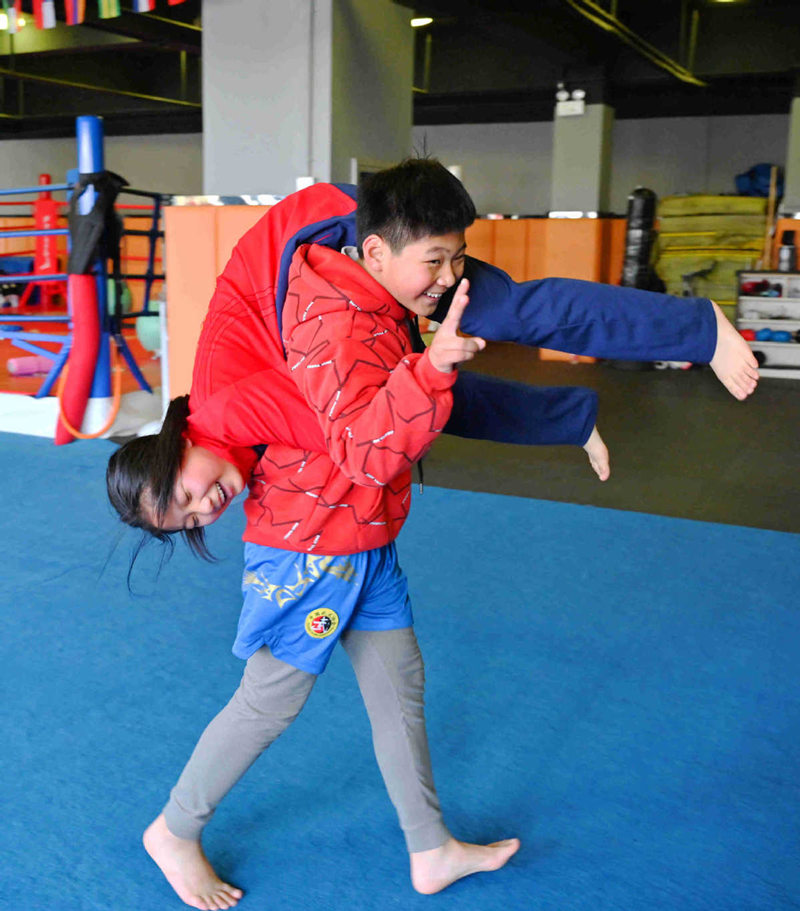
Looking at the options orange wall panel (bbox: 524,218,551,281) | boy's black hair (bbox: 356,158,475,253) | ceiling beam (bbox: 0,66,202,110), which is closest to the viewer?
boy's black hair (bbox: 356,158,475,253)

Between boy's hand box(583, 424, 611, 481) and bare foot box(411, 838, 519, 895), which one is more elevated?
boy's hand box(583, 424, 611, 481)

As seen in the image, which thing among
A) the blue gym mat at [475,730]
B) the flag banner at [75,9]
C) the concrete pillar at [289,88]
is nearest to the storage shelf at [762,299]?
the concrete pillar at [289,88]

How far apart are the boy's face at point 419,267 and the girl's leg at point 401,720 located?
55 centimetres

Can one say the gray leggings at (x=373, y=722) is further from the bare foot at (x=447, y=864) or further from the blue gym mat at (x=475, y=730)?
the blue gym mat at (x=475, y=730)

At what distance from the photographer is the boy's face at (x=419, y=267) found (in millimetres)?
1243

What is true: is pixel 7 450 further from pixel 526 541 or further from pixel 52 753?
pixel 52 753

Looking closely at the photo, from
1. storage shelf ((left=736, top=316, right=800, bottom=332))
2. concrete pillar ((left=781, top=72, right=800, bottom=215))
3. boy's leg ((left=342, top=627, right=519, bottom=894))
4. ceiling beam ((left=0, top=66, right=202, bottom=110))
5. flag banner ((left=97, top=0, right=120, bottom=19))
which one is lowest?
boy's leg ((left=342, top=627, right=519, bottom=894))

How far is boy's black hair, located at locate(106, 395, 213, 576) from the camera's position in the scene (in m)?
1.35

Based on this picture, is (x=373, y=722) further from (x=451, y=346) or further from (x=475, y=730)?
(x=451, y=346)

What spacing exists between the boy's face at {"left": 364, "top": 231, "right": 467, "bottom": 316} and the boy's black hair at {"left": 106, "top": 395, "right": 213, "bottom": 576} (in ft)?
1.27

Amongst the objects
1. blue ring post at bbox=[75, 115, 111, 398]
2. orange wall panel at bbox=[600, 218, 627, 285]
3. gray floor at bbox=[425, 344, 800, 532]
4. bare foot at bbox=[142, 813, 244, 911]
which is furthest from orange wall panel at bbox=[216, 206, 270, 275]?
orange wall panel at bbox=[600, 218, 627, 285]

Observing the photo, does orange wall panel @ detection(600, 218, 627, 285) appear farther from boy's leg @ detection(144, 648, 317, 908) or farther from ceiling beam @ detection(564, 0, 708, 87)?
boy's leg @ detection(144, 648, 317, 908)

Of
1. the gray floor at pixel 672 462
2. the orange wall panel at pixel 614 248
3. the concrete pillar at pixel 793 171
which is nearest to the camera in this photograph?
the gray floor at pixel 672 462

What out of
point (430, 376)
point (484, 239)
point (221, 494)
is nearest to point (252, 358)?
point (221, 494)
